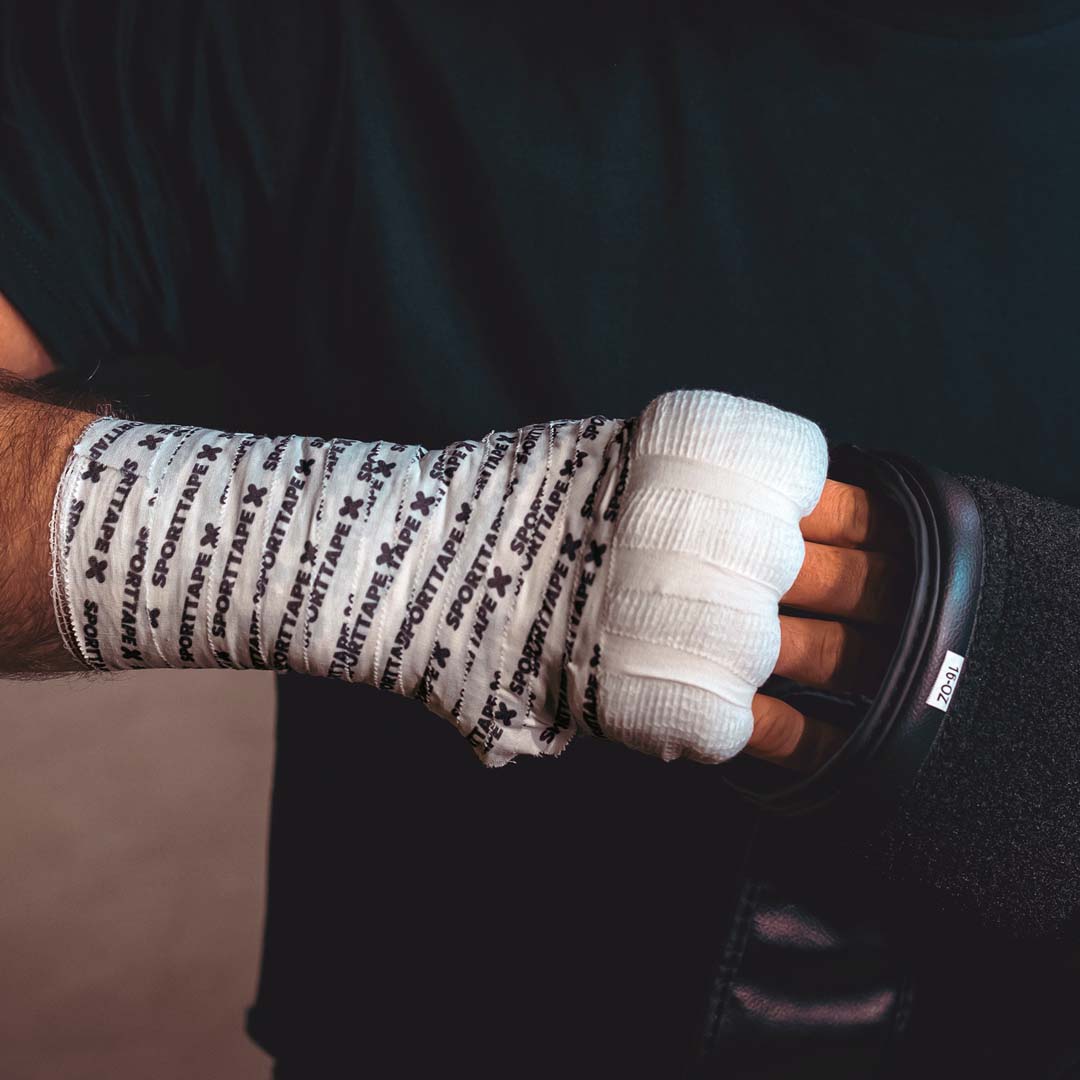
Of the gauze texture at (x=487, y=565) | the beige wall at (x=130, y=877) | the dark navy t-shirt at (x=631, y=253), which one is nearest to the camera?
the gauze texture at (x=487, y=565)

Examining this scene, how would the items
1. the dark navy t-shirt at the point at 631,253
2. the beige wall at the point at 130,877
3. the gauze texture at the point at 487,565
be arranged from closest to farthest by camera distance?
the gauze texture at the point at 487,565 < the dark navy t-shirt at the point at 631,253 < the beige wall at the point at 130,877

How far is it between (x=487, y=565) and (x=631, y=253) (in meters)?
0.28

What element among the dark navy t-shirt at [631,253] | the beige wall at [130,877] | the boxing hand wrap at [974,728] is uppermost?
the dark navy t-shirt at [631,253]

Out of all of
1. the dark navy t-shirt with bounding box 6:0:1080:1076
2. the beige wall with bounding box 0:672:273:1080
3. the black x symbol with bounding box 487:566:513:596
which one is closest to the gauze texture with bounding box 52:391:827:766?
the black x symbol with bounding box 487:566:513:596

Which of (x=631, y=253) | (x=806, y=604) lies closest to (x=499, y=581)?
(x=806, y=604)

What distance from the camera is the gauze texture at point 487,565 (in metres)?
0.38

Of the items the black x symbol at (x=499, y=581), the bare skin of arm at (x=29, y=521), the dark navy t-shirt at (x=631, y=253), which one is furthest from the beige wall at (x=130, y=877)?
the black x symbol at (x=499, y=581)

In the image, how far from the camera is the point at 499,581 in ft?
1.32

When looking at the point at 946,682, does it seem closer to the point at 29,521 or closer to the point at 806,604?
the point at 806,604

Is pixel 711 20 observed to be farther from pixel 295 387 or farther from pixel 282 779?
pixel 282 779

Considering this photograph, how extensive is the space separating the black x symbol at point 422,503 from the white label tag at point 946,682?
0.21m

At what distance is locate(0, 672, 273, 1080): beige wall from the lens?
1115 mm

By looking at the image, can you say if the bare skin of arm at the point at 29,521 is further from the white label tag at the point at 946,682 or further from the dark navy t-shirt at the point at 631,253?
the white label tag at the point at 946,682

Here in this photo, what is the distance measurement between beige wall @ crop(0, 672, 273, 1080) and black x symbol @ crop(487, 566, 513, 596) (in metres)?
0.86
